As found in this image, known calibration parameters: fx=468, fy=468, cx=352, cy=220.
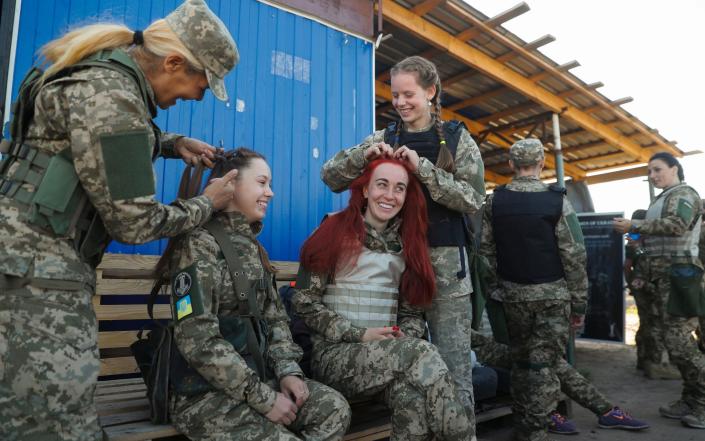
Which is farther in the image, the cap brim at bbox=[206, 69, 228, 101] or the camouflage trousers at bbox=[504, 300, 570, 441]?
the camouflage trousers at bbox=[504, 300, 570, 441]

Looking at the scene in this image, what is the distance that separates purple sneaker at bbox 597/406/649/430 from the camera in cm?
363

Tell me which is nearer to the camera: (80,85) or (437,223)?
(80,85)

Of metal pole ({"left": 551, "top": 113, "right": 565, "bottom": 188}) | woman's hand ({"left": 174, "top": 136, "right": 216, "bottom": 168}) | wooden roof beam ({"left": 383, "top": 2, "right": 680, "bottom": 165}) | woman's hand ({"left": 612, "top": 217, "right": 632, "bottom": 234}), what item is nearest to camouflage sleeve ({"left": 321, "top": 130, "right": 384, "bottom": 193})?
woman's hand ({"left": 174, "top": 136, "right": 216, "bottom": 168})

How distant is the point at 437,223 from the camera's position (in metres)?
2.57

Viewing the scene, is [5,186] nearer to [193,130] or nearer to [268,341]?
[268,341]

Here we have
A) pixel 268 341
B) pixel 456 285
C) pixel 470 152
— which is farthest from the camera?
pixel 470 152

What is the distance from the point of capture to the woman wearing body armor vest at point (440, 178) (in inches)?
95.3

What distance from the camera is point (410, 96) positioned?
2.59 metres

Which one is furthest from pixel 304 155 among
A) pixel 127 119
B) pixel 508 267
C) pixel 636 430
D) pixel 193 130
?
pixel 636 430

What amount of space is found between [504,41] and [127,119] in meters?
5.70

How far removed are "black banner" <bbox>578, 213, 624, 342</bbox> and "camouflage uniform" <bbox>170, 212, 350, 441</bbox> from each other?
5683 millimetres

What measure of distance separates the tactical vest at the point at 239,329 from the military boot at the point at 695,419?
11.5ft

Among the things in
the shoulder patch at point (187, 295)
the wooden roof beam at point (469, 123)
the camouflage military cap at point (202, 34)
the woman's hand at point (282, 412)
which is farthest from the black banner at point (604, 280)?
the camouflage military cap at point (202, 34)

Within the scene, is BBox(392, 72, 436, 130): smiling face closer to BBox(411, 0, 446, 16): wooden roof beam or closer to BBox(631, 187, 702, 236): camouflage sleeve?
BBox(631, 187, 702, 236): camouflage sleeve
